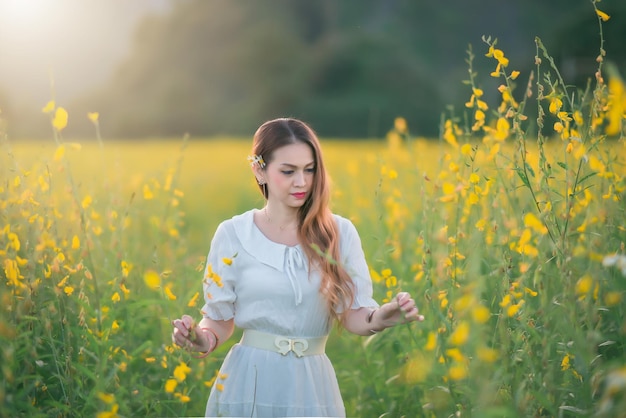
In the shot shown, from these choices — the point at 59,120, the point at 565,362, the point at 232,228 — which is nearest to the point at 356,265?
the point at 232,228

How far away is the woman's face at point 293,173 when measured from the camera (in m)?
2.53

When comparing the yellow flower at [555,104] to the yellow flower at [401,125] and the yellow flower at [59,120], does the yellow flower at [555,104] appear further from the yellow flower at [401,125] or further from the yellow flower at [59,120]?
the yellow flower at [401,125]

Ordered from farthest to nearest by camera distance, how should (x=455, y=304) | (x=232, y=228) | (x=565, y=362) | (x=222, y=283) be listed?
(x=232, y=228)
(x=222, y=283)
(x=565, y=362)
(x=455, y=304)

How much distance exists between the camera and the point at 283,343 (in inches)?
98.2

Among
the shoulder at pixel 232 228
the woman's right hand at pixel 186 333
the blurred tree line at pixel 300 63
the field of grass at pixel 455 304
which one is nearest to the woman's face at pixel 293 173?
the shoulder at pixel 232 228

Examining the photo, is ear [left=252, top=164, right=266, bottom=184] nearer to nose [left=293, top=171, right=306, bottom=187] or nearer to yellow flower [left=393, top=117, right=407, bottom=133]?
nose [left=293, top=171, right=306, bottom=187]

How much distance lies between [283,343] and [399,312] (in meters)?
0.41

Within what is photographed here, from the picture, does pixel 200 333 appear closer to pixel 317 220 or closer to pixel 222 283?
pixel 222 283

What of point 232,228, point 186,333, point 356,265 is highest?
point 232,228

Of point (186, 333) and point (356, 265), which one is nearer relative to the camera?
point (186, 333)

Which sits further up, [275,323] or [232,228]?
[232,228]

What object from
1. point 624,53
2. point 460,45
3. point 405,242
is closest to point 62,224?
point 405,242

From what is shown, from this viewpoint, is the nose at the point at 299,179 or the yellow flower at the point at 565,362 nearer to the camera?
the yellow flower at the point at 565,362

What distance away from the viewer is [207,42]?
36750 millimetres
